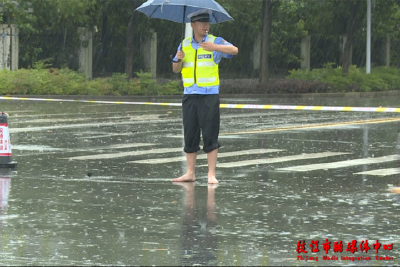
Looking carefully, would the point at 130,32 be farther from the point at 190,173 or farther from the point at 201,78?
the point at 201,78

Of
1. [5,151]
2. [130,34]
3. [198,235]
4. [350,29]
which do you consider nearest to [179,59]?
[5,151]

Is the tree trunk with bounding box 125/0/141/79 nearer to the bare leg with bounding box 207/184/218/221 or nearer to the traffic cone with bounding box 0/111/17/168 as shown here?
the traffic cone with bounding box 0/111/17/168

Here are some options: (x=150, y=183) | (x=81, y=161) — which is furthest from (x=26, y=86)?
(x=150, y=183)

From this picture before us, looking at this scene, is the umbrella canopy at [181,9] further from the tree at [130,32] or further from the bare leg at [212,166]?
the tree at [130,32]

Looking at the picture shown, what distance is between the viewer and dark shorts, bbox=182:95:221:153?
991cm

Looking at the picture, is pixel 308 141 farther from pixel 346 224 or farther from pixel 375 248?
pixel 375 248

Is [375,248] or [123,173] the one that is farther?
[123,173]

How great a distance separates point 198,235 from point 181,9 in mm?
4758

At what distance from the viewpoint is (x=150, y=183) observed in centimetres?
1003

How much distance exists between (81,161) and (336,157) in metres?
3.81

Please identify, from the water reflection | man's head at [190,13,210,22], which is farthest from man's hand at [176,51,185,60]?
the water reflection

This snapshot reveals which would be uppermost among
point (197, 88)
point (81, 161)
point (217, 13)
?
point (217, 13)

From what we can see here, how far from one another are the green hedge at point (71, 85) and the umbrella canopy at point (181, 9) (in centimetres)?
1969

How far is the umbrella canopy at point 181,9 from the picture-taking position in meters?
10.7
